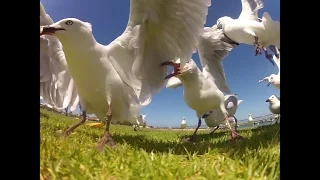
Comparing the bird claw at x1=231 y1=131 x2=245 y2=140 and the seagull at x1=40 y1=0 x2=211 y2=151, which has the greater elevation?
the seagull at x1=40 y1=0 x2=211 y2=151

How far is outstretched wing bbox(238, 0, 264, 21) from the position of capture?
3.42 ft

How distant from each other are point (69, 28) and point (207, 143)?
0.40 meters

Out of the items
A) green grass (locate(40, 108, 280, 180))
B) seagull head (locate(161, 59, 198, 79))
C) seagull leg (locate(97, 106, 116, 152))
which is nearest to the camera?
green grass (locate(40, 108, 280, 180))

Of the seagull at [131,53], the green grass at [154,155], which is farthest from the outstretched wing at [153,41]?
the green grass at [154,155]

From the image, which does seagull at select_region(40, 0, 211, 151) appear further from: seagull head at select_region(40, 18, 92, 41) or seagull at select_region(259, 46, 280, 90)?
seagull at select_region(259, 46, 280, 90)

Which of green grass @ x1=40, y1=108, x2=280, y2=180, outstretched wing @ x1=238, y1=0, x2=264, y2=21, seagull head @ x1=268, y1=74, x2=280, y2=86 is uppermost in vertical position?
outstretched wing @ x1=238, y1=0, x2=264, y2=21

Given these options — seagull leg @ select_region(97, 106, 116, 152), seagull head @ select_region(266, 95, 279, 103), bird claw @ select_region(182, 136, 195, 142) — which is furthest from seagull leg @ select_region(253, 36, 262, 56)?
seagull leg @ select_region(97, 106, 116, 152)

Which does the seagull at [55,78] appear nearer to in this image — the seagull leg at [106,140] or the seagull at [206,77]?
the seagull leg at [106,140]

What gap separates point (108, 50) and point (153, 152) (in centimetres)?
26

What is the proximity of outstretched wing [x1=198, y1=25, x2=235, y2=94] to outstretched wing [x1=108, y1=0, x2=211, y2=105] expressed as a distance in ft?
0.18

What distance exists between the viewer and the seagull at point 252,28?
3.19 ft

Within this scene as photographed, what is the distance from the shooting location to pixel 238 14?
1.01 m

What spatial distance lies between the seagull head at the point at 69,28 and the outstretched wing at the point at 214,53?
287 mm
